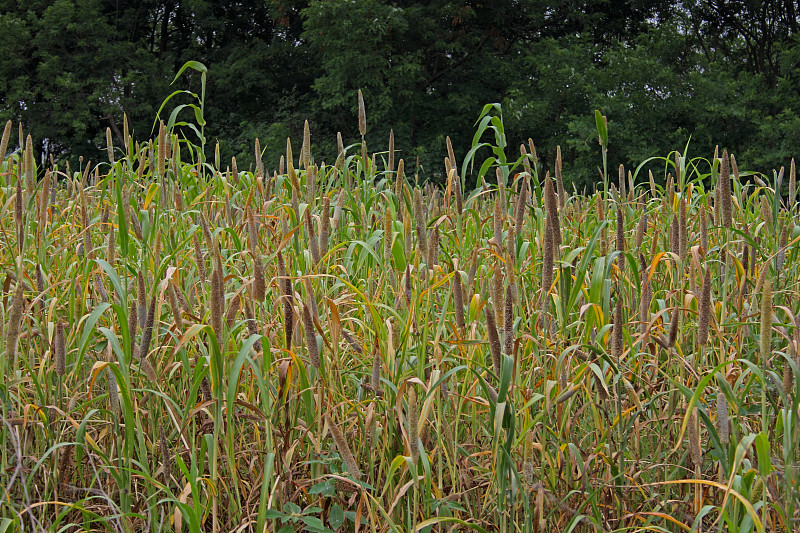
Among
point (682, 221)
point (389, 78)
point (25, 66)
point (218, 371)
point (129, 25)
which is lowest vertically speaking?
point (218, 371)

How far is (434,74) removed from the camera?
14750mm

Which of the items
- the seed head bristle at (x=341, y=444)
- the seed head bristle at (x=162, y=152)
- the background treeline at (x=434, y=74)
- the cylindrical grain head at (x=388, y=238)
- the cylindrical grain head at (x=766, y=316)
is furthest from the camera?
the background treeline at (x=434, y=74)

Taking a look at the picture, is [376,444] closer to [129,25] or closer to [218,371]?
[218,371]

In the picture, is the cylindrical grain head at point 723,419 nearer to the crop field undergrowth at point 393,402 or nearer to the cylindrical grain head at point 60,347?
the crop field undergrowth at point 393,402

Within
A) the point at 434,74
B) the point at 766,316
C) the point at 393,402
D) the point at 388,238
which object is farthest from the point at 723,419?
the point at 434,74

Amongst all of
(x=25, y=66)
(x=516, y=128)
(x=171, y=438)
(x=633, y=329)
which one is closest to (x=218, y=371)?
(x=171, y=438)

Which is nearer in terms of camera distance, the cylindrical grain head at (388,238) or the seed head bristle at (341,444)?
the seed head bristle at (341,444)

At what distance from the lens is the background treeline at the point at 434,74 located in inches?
486

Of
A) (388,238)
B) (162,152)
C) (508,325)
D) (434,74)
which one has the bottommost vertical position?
(508,325)

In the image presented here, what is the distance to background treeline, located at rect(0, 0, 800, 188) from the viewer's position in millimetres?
12336

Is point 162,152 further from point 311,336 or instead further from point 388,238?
point 311,336

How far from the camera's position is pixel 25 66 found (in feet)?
51.7

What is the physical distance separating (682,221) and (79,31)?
1623 centimetres

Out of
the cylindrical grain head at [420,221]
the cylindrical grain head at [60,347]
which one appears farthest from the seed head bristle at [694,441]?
the cylindrical grain head at [60,347]
